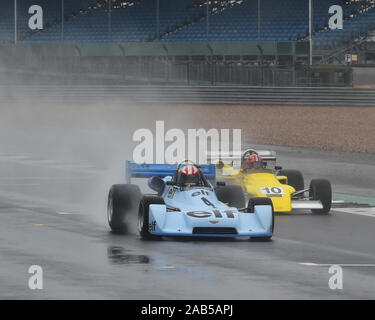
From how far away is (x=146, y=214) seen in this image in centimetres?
1438

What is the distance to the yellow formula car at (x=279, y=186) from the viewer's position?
17812mm

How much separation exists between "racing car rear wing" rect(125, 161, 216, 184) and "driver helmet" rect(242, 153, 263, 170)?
1.28 metres

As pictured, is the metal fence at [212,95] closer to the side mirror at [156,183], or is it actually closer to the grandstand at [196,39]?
the grandstand at [196,39]

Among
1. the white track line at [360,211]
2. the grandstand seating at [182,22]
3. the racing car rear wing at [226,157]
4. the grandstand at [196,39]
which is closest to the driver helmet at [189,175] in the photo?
the white track line at [360,211]

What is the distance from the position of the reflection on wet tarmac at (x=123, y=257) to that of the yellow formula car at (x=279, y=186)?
15.6 feet

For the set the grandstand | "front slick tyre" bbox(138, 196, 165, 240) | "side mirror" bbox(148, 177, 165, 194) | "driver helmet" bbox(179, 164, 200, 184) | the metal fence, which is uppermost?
the grandstand

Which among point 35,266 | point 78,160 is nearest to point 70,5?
point 78,160

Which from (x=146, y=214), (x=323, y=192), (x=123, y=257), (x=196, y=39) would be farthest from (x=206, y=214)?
(x=196, y=39)

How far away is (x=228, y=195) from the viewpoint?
655 inches

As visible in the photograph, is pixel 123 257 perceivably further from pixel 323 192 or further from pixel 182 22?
pixel 182 22

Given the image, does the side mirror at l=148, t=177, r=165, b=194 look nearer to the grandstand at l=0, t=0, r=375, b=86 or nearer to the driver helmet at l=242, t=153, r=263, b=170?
the driver helmet at l=242, t=153, r=263, b=170

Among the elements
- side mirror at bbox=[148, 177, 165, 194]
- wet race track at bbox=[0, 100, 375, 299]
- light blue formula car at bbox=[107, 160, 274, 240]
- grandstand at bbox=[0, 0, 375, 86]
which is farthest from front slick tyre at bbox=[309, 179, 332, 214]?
grandstand at bbox=[0, 0, 375, 86]

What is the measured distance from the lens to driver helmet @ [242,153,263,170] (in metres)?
18.9

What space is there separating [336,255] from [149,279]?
3.27 meters
